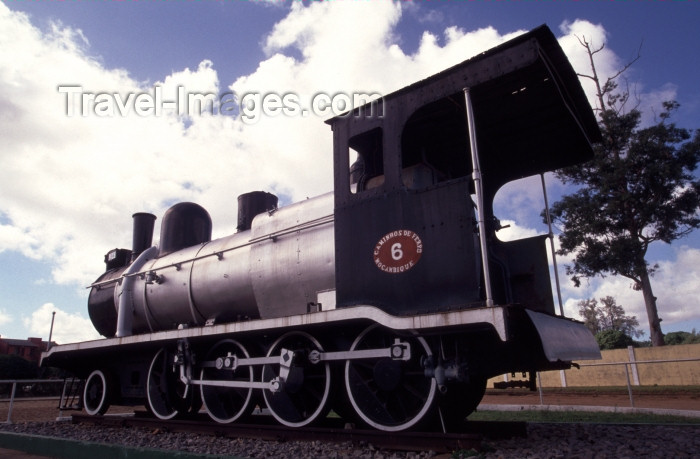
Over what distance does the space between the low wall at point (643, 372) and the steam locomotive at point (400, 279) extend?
14052mm

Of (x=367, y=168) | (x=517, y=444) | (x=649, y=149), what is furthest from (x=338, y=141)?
(x=649, y=149)

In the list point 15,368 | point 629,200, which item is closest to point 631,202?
point 629,200

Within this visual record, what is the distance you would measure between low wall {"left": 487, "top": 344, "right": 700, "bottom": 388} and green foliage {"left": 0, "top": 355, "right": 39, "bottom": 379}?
92.9ft

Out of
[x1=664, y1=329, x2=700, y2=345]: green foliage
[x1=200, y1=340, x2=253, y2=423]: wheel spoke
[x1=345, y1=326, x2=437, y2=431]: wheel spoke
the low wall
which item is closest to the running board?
[x1=345, y1=326, x2=437, y2=431]: wheel spoke

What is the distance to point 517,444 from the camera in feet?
15.4

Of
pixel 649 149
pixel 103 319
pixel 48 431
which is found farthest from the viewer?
pixel 649 149

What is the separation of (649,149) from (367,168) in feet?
71.3

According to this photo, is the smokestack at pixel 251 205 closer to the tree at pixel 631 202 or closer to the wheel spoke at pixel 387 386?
the wheel spoke at pixel 387 386

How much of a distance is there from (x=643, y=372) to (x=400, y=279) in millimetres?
18340

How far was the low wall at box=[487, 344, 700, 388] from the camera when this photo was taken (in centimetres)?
1778

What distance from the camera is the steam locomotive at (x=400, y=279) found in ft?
14.7

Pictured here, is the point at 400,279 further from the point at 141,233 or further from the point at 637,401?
the point at 637,401

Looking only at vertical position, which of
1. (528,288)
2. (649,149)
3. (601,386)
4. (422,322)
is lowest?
(601,386)

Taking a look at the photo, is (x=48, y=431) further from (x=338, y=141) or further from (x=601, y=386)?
(x=601, y=386)
